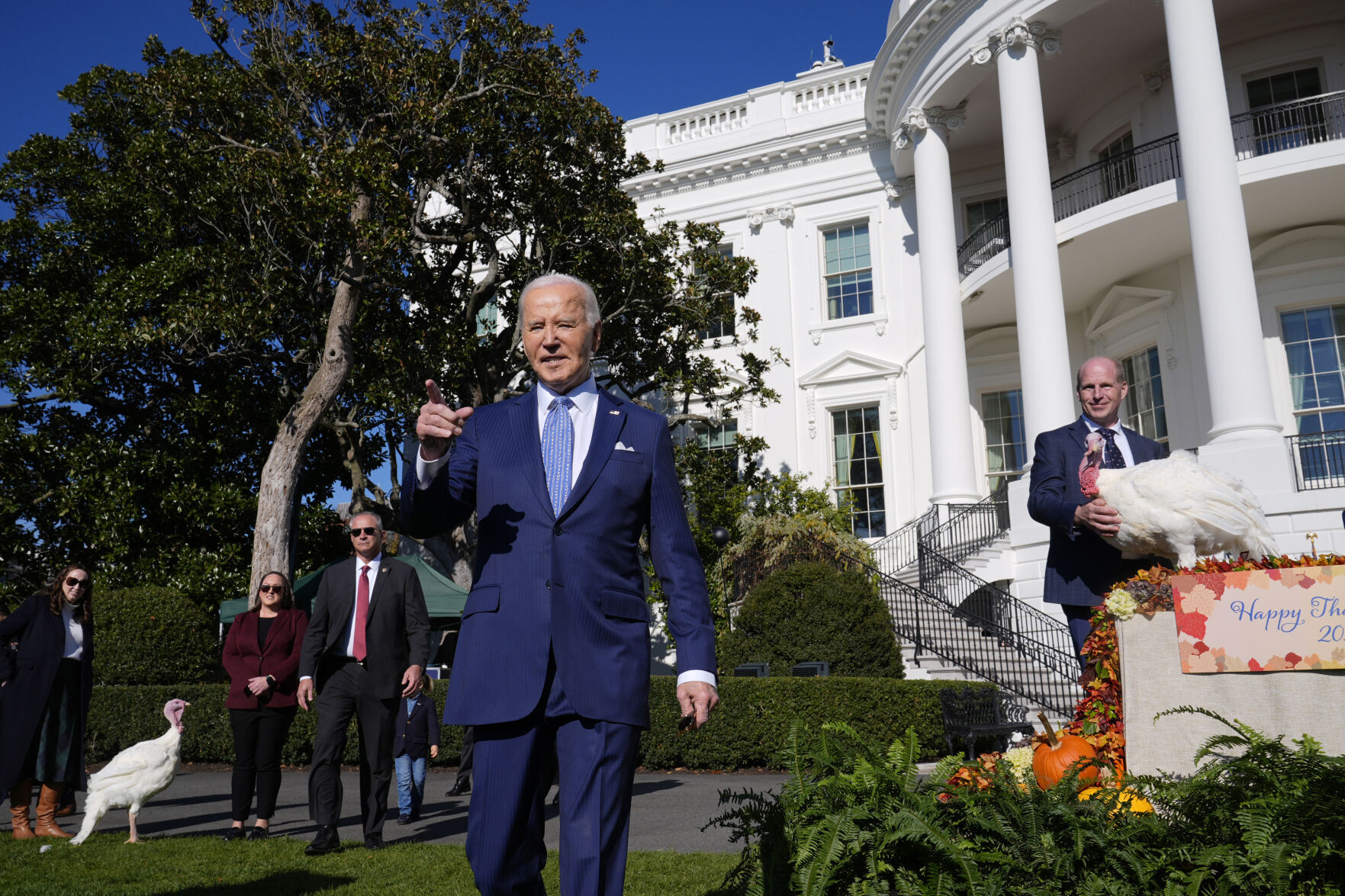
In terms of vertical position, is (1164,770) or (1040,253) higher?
(1040,253)

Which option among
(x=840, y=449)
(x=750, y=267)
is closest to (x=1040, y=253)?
(x=750, y=267)

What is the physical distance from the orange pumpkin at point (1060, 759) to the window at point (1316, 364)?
15.1 metres

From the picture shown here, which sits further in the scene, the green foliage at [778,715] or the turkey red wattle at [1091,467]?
the green foliage at [778,715]

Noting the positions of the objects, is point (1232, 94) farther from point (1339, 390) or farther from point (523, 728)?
point (523, 728)

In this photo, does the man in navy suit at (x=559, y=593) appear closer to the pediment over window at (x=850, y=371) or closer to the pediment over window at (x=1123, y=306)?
the pediment over window at (x=1123, y=306)

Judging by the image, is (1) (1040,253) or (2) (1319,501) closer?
(2) (1319,501)

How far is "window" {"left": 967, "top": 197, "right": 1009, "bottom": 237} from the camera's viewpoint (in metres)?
21.0

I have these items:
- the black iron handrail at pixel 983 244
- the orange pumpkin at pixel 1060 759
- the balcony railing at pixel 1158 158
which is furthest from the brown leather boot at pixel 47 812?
the black iron handrail at pixel 983 244

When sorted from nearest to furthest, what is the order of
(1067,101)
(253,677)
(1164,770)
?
(1164,770)
(253,677)
(1067,101)

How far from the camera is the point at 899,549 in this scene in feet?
64.7

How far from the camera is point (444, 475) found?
115 inches

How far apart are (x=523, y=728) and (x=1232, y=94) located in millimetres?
19179

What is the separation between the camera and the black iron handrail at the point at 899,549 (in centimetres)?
1900

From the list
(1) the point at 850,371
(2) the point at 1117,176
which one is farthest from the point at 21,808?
(2) the point at 1117,176
